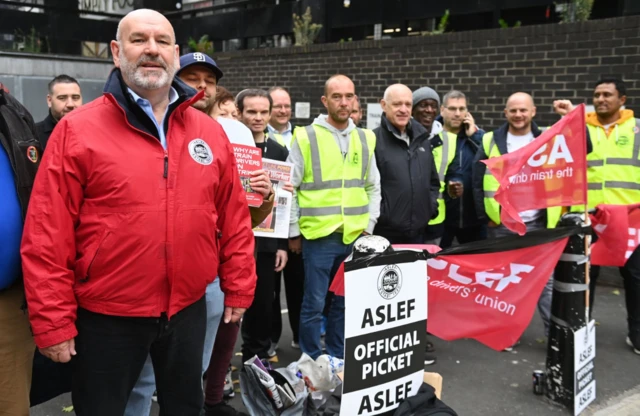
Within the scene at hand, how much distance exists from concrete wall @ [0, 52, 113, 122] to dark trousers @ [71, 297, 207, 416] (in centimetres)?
1264

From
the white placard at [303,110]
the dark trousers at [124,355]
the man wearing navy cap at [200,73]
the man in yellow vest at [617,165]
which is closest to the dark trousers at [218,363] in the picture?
the dark trousers at [124,355]

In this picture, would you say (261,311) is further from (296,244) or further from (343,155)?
(343,155)

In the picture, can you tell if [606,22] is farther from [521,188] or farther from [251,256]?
[251,256]

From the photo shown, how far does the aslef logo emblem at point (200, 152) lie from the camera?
2.67 metres

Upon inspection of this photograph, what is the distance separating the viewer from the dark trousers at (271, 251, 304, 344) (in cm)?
525

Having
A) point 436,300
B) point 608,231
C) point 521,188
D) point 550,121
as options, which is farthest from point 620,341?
point 550,121

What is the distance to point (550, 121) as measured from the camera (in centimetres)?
819

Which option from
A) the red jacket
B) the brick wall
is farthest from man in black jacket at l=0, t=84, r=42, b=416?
the brick wall

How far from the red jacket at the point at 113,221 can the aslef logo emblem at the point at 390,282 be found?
1.07 m

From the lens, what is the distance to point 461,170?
19.8 feet

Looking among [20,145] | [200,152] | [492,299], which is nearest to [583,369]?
[492,299]

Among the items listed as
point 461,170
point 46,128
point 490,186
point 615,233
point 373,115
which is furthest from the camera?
point 373,115

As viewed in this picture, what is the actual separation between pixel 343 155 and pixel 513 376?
7.42 feet

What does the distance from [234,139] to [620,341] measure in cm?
425
